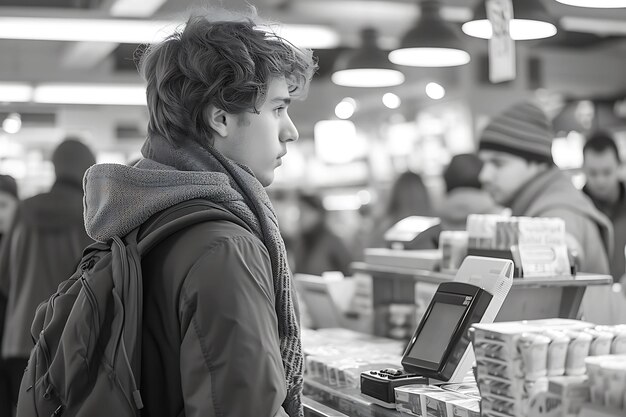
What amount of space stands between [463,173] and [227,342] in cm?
354

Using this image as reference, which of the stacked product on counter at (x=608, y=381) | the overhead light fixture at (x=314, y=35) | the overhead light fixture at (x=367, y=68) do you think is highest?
the overhead light fixture at (x=314, y=35)

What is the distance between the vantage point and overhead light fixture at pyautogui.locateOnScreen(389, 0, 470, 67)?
4508mm

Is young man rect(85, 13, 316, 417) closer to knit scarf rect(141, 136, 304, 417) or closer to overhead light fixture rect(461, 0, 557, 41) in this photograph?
knit scarf rect(141, 136, 304, 417)

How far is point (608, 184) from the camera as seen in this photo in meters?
5.12

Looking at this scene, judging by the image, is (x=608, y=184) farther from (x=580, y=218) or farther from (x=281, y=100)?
(x=281, y=100)

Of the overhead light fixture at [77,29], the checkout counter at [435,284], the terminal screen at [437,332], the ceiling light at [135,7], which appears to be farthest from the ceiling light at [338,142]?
the terminal screen at [437,332]

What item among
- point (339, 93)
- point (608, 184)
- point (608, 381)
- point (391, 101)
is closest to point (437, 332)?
point (608, 381)

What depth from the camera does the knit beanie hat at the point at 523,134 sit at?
365cm

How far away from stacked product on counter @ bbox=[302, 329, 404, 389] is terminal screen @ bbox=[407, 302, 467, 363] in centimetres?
24

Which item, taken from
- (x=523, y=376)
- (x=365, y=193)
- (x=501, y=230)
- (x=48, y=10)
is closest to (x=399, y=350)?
(x=501, y=230)

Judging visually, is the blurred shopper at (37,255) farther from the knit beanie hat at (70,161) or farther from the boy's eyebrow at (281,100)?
the boy's eyebrow at (281,100)

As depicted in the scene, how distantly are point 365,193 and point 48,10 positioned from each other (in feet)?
15.0

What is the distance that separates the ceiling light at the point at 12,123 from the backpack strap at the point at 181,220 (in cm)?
580

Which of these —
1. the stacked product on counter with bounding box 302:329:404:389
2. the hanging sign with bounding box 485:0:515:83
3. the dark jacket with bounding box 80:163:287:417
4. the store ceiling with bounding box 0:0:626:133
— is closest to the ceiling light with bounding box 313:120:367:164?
the store ceiling with bounding box 0:0:626:133
